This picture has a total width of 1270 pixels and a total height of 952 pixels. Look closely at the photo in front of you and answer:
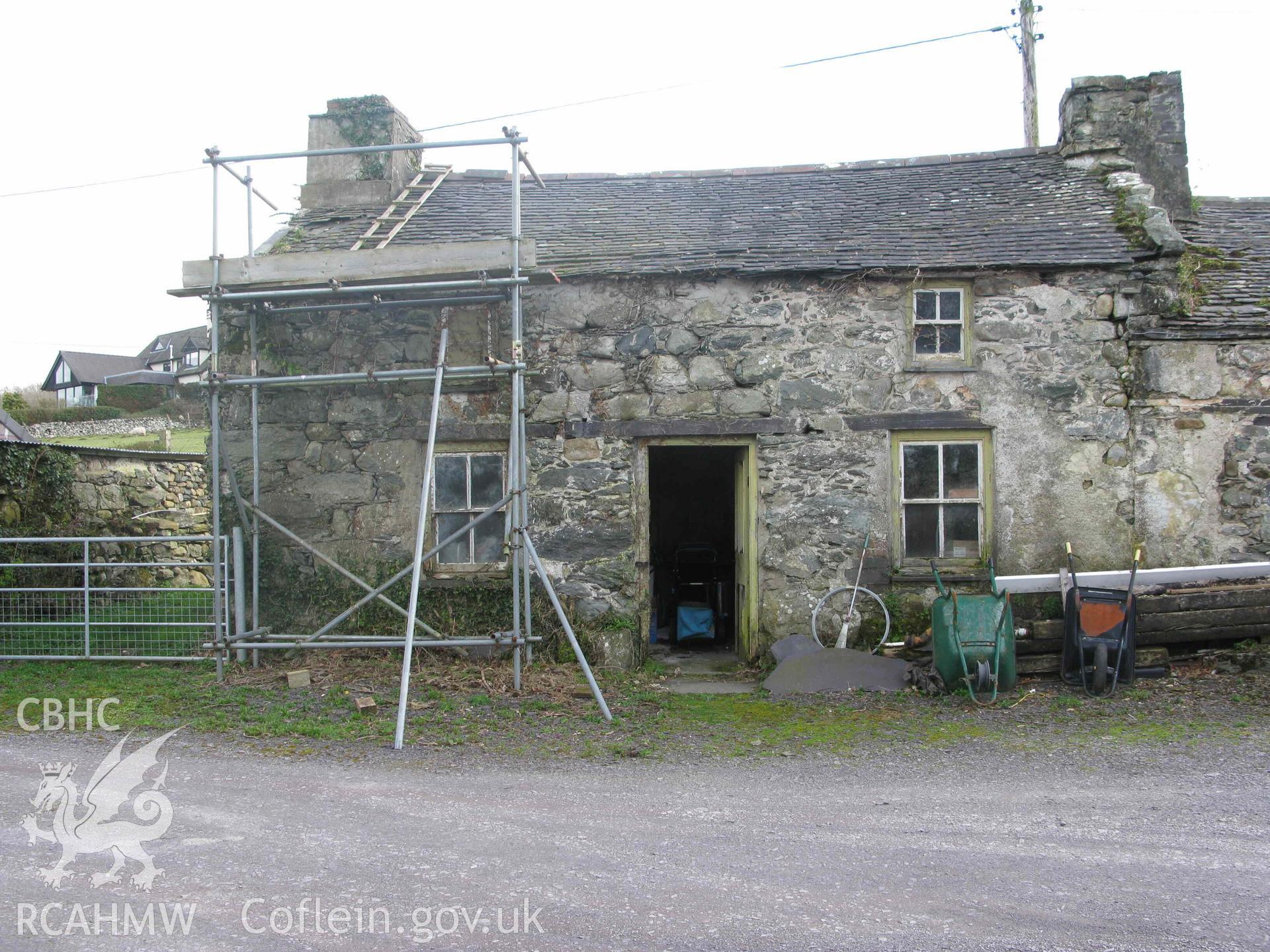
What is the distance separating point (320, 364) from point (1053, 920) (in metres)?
8.77

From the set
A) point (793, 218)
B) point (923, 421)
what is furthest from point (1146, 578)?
point (793, 218)

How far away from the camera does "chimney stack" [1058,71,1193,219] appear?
12.4 meters

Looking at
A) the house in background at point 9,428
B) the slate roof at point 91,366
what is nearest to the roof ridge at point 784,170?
the house in background at point 9,428

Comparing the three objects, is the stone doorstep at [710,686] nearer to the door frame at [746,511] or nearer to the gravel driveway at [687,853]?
the door frame at [746,511]

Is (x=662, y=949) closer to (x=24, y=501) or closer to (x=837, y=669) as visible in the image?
(x=837, y=669)

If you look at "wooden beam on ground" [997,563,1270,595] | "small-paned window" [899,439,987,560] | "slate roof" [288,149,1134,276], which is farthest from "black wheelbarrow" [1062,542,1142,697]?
"slate roof" [288,149,1134,276]

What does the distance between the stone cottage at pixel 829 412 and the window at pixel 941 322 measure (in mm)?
26

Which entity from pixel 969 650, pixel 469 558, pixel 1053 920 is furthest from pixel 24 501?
pixel 1053 920

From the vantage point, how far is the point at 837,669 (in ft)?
30.4

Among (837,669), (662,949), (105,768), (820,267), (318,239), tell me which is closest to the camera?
(662,949)

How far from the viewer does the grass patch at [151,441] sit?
2928 cm

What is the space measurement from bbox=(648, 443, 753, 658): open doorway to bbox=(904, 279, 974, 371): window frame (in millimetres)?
2033

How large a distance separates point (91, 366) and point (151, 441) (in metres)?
33.0

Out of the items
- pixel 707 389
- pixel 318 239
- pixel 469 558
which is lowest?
pixel 469 558
